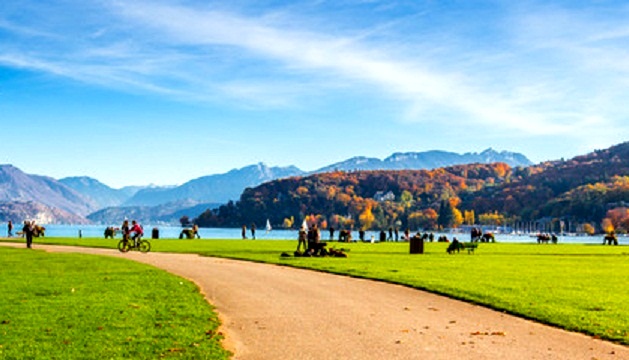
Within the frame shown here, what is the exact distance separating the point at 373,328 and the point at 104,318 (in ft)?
19.5

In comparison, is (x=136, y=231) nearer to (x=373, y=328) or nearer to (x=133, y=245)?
(x=133, y=245)

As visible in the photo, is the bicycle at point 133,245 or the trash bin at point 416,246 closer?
the bicycle at point 133,245

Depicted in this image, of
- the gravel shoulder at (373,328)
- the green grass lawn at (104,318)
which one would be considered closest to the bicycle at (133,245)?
the green grass lawn at (104,318)

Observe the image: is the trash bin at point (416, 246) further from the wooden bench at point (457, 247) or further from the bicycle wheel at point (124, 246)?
the bicycle wheel at point (124, 246)

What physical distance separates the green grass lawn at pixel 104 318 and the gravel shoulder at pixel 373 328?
742mm

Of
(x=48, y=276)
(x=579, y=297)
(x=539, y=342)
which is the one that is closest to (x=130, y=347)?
(x=539, y=342)

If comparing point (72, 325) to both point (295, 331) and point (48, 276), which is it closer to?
point (295, 331)

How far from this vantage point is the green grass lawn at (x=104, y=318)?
12.6 m

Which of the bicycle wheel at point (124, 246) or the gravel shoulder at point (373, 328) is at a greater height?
the bicycle wheel at point (124, 246)

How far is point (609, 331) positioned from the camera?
15.0 m

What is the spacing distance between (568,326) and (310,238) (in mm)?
27396

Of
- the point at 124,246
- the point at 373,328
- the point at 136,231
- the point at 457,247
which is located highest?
the point at 136,231

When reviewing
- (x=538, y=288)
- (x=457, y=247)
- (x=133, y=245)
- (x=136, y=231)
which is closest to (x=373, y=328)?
(x=538, y=288)

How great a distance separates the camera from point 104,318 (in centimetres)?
1598
